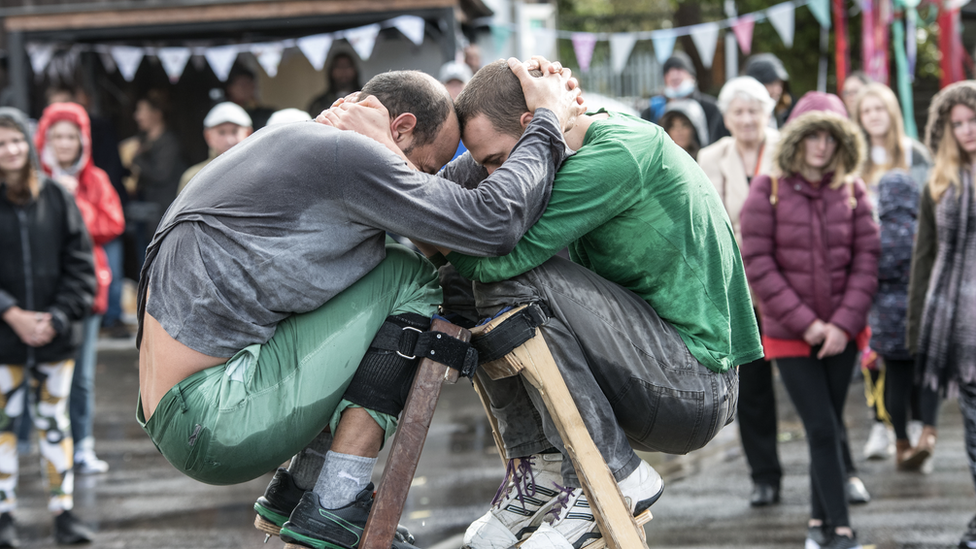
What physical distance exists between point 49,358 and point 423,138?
3091 mm

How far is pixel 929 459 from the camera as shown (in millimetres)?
5770

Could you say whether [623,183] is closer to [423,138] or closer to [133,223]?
[423,138]

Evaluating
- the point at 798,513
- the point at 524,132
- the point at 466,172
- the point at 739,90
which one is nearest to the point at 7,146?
the point at 466,172

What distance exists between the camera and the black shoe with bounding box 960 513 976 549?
4422 mm

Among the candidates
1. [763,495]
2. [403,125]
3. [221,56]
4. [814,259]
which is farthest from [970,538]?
[221,56]

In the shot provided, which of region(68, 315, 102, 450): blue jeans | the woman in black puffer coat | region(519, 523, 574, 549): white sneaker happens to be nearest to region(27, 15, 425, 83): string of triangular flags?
region(68, 315, 102, 450): blue jeans

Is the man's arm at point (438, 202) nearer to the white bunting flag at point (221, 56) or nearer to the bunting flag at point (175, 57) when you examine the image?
the white bunting flag at point (221, 56)

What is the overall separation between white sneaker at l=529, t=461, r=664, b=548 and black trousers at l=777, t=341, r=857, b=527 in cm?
199

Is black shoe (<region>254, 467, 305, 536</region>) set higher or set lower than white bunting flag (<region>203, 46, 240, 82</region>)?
lower

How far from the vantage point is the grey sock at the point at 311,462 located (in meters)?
2.96

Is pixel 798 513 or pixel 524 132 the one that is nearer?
pixel 524 132

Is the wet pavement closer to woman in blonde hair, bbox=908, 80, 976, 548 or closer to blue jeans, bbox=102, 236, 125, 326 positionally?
woman in blonde hair, bbox=908, 80, 976, 548

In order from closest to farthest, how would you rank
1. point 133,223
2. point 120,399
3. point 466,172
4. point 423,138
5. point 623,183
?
point 623,183
point 423,138
point 466,172
point 120,399
point 133,223

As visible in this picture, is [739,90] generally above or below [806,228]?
above
